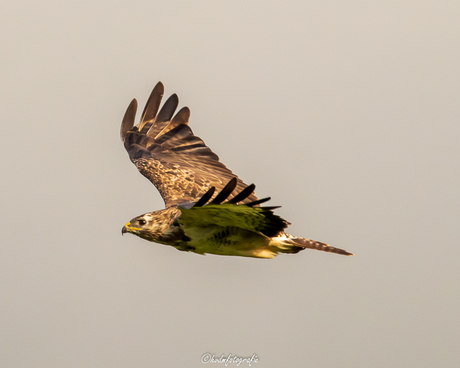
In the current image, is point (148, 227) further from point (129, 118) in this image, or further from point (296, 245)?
point (129, 118)

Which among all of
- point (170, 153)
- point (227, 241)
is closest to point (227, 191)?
point (227, 241)

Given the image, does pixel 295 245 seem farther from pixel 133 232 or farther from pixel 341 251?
pixel 133 232

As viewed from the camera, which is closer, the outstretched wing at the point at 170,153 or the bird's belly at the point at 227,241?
the bird's belly at the point at 227,241

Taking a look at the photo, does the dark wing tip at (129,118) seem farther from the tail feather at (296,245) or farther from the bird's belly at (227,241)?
the tail feather at (296,245)

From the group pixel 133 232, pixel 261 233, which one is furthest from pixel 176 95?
pixel 261 233

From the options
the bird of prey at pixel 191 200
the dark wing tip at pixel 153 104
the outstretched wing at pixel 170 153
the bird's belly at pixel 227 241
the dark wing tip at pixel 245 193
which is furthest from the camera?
the dark wing tip at pixel 153 104

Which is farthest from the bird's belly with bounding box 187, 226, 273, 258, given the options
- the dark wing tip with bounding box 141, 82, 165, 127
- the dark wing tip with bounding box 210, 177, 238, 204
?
the dark wing tip with bounding box 141, 82, 165, 127

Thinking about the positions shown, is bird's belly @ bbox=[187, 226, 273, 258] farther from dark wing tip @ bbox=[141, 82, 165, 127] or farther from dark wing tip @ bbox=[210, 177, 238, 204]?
dark wing tip @ bbox=[141, 82, 165, 127]

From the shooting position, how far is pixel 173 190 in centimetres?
1331

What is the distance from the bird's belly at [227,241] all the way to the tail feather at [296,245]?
0.67 ft

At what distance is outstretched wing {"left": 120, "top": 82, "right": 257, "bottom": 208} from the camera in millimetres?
13484

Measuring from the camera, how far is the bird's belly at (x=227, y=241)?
36.1ft

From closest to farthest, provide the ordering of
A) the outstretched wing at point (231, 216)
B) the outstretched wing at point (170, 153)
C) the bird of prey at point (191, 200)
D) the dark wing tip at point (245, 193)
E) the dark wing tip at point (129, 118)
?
the dark wing tip at point (245, 193) < the outstretched wing at point (231, 216) < the bird of prey at point (191, 200) < the outstretched wing at point (170, 153) < the dark wing tip at point (129, 118)

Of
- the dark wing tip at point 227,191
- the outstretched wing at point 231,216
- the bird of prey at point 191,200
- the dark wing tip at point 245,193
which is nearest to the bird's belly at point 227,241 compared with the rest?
the bird of prey at point 191,200
